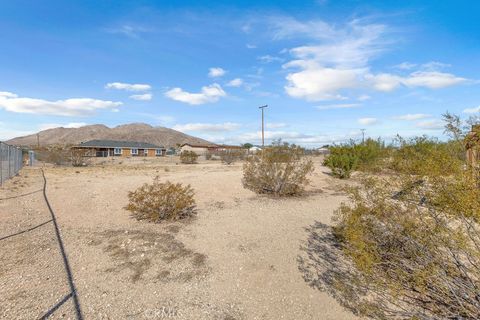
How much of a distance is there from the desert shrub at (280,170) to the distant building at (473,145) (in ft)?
27.8

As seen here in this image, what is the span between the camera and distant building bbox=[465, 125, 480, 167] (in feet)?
9.43

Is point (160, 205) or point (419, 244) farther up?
point (419, 244)

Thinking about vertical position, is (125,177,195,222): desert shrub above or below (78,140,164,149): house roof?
below

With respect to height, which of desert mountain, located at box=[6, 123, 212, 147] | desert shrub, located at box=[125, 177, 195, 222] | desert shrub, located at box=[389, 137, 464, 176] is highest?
desert mountain, located at box=[6, 123, 212, 147]

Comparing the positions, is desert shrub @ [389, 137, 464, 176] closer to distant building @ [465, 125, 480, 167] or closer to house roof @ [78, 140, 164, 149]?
distant building @ [465, 125, 480, 167]

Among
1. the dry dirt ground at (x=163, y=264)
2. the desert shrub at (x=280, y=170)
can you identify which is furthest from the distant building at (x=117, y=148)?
the dry dirt ground at (x=163, y=264)

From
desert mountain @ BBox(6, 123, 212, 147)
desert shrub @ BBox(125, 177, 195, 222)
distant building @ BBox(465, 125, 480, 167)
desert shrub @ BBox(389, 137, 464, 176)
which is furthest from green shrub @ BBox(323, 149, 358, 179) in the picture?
desert mountain @ BBox(6, 123, 212, 147)

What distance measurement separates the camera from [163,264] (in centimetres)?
506

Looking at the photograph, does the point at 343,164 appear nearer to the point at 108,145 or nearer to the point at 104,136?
the point at 108,145

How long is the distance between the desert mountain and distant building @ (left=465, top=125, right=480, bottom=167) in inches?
5143

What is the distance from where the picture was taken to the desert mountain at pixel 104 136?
13650cm

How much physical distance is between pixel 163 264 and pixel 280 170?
736cm

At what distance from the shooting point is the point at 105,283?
14.3ft

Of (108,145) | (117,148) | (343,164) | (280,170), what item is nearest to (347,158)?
(343,164)
